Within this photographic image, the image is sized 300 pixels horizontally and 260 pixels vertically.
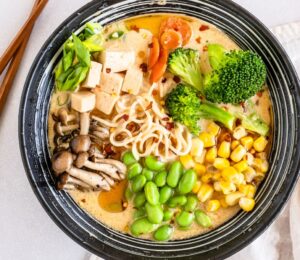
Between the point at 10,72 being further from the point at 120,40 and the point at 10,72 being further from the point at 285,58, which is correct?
the point at 285,58

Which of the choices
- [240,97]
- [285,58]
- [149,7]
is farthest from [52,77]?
[285,58]

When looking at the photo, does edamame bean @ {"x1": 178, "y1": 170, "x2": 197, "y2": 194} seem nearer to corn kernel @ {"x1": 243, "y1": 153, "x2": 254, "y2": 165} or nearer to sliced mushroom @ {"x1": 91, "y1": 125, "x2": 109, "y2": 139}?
corn kernel @ {"x1": 243, "y1": 153, "x2": 254, "y2": 165}

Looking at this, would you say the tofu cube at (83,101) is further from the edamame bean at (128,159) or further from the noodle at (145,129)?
the edamame bean at (128,159)

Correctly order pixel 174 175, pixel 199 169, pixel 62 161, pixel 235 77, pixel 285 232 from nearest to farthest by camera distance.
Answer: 1. pixel 235 77
2. pixel 62 161
3. pixel 174 175
4. pixel 199 169
5. pixel 285 232

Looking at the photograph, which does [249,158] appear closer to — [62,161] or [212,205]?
[212,205]

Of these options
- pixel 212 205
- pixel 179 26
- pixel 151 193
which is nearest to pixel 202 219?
pixel 212 205

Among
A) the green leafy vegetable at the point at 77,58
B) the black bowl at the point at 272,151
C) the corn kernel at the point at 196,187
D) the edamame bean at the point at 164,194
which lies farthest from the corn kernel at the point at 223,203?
the green leafy vegetable at the point at 77,58

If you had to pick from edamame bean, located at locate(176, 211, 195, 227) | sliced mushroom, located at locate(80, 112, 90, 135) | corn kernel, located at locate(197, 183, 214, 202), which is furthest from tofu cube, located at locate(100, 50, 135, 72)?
edamame bean, located at locate(176, 211, 195, 227)
